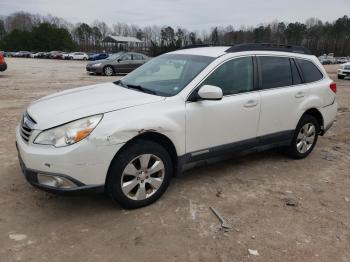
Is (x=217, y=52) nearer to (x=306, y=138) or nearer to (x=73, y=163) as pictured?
(x=306, y=138)

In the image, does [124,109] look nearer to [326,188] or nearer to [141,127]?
[141,127]

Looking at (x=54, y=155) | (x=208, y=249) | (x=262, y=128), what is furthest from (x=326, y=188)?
(x=54, y=155)

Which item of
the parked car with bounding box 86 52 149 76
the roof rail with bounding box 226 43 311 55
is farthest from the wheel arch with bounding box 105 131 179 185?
the parked car with bounding box 86 52 149 76

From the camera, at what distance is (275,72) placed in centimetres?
506

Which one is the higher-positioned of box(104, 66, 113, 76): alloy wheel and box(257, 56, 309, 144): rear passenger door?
box(257, 56, 309, 144): rear passenger door

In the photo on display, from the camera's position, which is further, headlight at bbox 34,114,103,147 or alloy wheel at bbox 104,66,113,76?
alloy wheel at bbox 104,66,113,76

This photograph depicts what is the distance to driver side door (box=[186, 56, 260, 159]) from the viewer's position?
4.15 m

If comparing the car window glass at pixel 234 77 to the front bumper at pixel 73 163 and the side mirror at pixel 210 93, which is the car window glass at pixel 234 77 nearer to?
the side mirror at pixel 210 93

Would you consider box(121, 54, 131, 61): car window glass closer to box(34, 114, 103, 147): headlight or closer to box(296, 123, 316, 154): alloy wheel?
box(296, 123, 316, 154): alloy wheel

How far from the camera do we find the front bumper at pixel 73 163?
11.0 feet

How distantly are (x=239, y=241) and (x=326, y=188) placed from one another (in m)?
1.86

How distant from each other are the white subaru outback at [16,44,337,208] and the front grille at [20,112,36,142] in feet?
0.04

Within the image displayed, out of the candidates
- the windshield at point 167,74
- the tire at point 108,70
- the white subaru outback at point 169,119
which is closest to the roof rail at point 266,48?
the white subaru outback at point 169,119

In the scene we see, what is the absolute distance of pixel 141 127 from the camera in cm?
366
